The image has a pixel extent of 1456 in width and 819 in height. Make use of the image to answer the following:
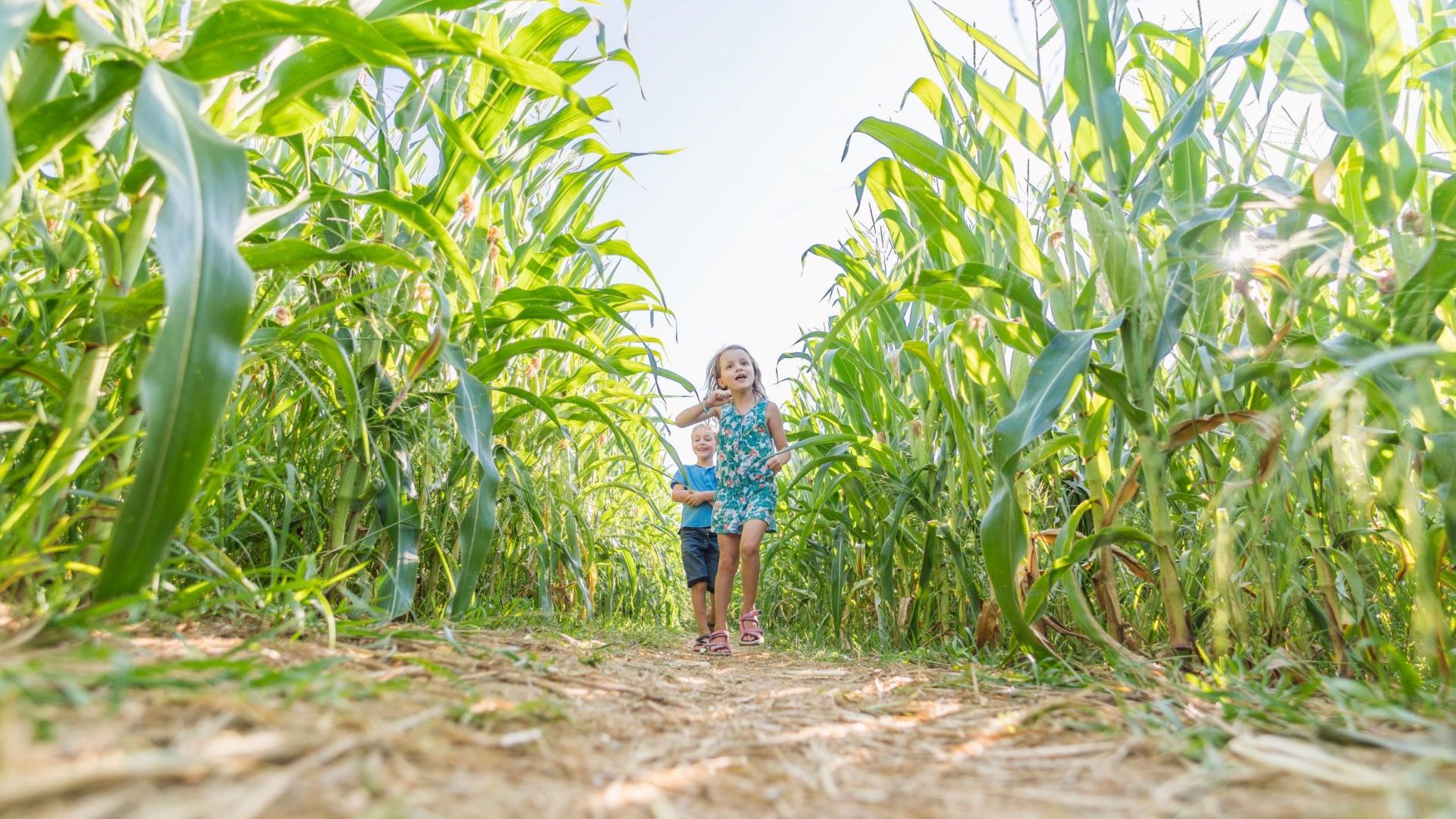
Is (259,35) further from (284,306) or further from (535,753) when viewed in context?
(535,753)

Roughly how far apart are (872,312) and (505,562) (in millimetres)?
1341

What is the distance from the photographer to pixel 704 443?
4.11 metres

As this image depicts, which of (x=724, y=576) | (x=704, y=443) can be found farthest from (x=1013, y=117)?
(x=704, y=443)

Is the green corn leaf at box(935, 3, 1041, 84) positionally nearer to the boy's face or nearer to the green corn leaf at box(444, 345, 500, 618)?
the green corn leaf at box(444, 345, 500, 618)

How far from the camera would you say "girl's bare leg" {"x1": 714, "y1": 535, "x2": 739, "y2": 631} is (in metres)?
2.60

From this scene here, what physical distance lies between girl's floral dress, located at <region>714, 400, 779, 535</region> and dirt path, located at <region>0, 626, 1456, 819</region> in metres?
1.73

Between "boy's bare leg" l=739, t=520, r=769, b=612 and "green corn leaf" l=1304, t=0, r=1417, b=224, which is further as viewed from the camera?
"boy's bare leg" l=739, t=520, r=769, b=612

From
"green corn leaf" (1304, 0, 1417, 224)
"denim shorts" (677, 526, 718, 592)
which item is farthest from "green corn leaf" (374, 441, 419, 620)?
"green corn leaf" (1304, 0, 1417, 224)

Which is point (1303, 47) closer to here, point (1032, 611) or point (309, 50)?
point (1032, 611)

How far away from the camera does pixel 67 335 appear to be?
1066 mm

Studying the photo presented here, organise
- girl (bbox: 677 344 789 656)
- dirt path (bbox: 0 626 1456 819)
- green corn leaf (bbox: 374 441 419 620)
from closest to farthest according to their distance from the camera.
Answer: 1. dirt path (bbox: 0 626 1456 819)
2. green corn leaf (bbox: 374 441 419 620)
3. girl (bbox: 677 344 789 656)

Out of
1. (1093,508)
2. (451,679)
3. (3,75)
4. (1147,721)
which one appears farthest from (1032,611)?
(3,75)

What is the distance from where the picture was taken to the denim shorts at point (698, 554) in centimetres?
325

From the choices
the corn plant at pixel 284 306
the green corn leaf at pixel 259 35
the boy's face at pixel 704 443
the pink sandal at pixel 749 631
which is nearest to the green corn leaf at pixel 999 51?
the corn plant at pixel 284 306
